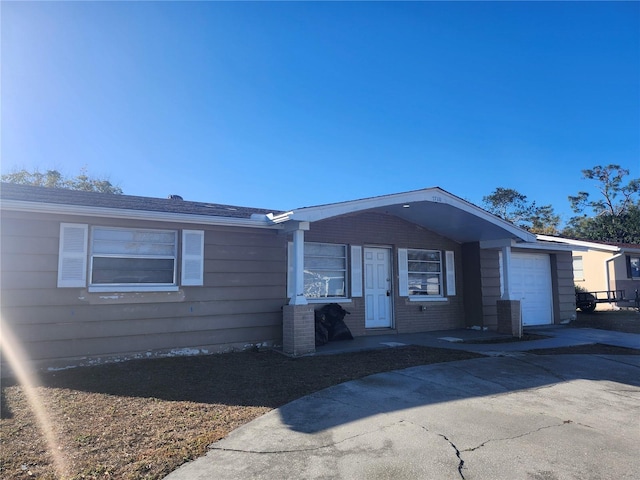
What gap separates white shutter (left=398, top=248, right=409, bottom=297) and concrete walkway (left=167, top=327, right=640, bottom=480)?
467 centimetres

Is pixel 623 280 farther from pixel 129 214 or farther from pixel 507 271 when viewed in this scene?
pixel 129 214

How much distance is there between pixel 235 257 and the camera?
8.66m

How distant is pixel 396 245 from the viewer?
37.1ft

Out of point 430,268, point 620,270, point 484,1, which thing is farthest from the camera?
point 620,270

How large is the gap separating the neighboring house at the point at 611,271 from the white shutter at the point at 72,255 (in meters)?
19.9

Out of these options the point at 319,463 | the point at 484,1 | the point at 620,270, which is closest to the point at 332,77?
the point at 484,1

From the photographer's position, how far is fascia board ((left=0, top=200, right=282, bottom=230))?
21.6 feet

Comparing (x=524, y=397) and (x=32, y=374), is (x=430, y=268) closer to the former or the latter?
(x=524, y=397)

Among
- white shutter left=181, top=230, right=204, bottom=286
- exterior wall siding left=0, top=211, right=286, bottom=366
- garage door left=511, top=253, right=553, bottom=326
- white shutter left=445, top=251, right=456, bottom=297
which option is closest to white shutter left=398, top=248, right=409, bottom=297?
white shutter left=445, top=251, right=456, bottom=297

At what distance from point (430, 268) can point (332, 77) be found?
6.20 meters

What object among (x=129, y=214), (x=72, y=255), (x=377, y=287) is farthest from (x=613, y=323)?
(x=72, y=255)

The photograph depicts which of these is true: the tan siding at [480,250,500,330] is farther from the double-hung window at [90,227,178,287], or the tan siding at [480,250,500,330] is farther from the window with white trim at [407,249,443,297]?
the double-hung window at [90,227,178,287]

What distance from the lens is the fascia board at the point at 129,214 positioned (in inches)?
260

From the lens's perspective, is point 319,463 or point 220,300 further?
point 220,300
